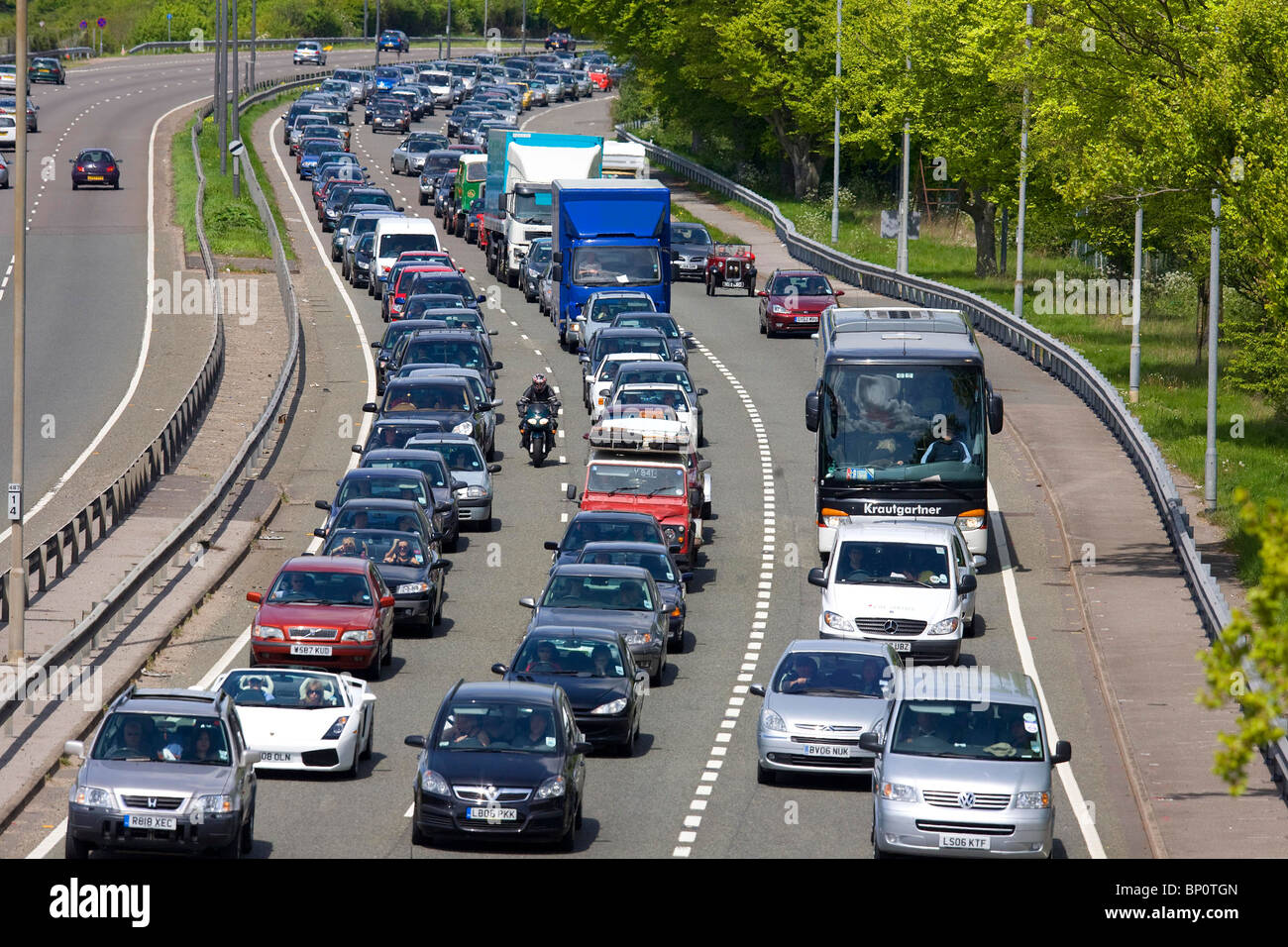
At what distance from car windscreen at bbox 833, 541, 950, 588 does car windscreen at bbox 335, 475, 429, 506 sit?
25.6ft

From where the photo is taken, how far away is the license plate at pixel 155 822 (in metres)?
18.4

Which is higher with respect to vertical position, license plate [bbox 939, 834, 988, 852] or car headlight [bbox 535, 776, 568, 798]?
car headlight [bbox 535, 776, 568, 798]

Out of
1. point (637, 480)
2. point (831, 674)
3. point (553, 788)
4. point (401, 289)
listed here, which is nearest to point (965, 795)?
point (553, 788)

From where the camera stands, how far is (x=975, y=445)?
105 ft

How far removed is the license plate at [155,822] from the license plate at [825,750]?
7115mm

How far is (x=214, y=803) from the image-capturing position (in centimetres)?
1859

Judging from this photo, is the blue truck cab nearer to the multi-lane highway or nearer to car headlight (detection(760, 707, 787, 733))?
the multi-lane highway

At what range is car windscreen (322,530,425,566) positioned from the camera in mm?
29984

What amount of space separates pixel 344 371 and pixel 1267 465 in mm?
21183

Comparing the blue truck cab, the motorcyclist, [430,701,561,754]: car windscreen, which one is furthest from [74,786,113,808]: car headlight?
the blue truck cab

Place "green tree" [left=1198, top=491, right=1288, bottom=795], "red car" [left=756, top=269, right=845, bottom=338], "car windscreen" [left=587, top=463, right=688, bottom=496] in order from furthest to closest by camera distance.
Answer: "red car" [left=756, top=269, right=845, bottom=338] < "car windscreen" [left=587, top=463, right=688, bottom=496] < "green tree" [left=1198, top=491, right=1288, bottom=795]

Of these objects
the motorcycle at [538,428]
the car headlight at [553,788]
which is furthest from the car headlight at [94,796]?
the motorcycle at [538,428]

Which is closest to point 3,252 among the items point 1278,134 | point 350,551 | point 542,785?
point 350,551

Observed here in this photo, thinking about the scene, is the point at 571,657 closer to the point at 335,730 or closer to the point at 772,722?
the point at 772,722
